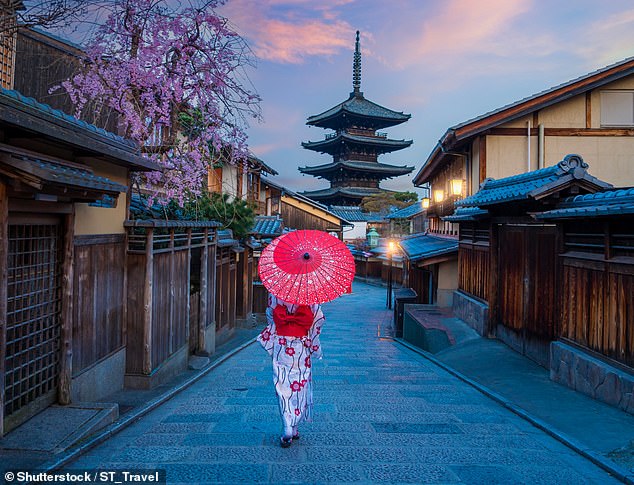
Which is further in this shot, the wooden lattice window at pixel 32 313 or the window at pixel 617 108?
the window at pixel 617 108

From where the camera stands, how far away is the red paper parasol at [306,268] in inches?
180

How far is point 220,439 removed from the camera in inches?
188

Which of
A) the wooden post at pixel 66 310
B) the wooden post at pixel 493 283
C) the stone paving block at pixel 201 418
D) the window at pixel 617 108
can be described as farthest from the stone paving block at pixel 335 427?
the window at pixel 617 108

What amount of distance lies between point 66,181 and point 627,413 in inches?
247

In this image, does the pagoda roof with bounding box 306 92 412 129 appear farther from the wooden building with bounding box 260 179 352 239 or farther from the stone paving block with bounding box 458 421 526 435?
the stone paving block with bounding box 458 421 526 435

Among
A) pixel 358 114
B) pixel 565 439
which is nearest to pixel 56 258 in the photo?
pixel 565 439

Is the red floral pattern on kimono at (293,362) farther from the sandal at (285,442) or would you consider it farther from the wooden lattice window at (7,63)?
the wooden lattice window at (7,63)

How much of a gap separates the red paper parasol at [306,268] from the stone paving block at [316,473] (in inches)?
54.0

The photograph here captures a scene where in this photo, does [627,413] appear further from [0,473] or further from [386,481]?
[0,473]

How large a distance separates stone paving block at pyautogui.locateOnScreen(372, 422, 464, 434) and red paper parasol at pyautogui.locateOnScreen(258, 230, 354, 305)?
5.46 feet

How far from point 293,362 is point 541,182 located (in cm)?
551

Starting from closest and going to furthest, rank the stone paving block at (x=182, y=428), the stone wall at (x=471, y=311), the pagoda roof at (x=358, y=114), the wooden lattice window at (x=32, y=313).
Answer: the wooden lattice window at (x=32, y=313)
the stone paving block at (x=182, y=428)
the stone wall at (x=471, y=311)
the pagoda roof at (x=358, y=114)

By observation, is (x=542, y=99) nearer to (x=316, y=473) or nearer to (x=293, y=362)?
(x=293, y=362)

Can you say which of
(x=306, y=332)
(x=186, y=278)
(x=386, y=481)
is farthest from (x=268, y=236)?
(x=386, y=481)
